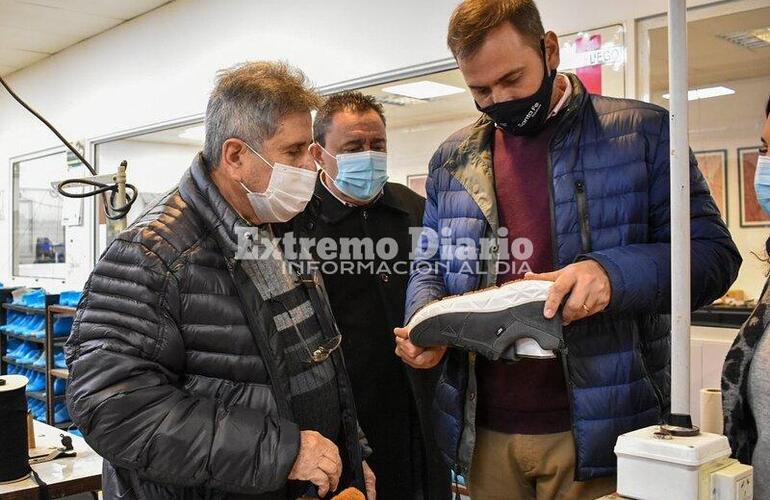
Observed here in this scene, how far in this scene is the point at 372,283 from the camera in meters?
2.23

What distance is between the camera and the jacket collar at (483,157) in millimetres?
1426

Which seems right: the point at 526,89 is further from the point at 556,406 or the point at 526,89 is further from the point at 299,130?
the point at 556,406

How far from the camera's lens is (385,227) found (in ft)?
7.72

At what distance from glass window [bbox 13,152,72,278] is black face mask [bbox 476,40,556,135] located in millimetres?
5090

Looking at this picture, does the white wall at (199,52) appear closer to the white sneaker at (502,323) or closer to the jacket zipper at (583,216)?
the jacket zipper at (583,216)

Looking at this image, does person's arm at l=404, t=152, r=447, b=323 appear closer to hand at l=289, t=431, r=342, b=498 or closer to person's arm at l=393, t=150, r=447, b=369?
person's arm at l=393, t=150, r=447, b=369

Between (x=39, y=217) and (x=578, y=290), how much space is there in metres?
6.32

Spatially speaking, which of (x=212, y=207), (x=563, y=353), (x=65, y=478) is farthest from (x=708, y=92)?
(x=65, y=478)

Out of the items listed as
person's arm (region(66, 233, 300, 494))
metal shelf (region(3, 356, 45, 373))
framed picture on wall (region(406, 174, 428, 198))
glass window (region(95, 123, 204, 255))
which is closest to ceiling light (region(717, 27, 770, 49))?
framed picture on wall (region(406, 174, 428, 198))

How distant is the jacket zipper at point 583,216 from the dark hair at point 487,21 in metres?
0.32

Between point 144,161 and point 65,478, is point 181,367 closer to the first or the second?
point 65,478

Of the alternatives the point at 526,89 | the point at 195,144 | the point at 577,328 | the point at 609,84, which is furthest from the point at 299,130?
the point at 195,144

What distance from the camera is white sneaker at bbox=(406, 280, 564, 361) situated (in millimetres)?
1158

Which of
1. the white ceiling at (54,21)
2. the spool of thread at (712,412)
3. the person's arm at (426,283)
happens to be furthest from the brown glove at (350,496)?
the white ceiling at (54,21)
